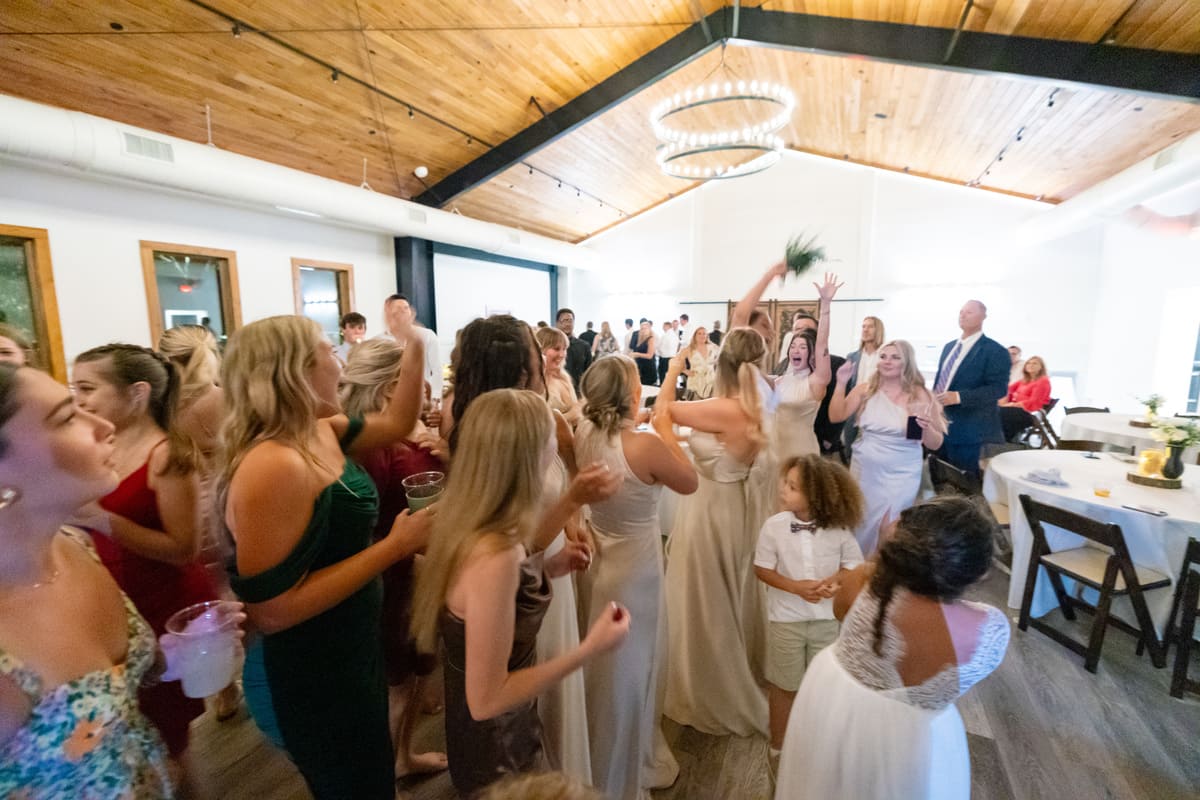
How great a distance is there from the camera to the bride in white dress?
2.94 metres

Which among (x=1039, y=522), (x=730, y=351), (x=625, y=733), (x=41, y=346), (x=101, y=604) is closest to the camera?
(x=101, y=604)

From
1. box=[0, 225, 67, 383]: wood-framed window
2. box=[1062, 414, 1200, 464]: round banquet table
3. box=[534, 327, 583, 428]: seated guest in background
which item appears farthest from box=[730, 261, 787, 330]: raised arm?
box=[0, 225, 67, 383]: wood-framed window

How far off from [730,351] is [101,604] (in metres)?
2.14

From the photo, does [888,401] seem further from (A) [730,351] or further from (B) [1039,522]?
(A) [730,351]

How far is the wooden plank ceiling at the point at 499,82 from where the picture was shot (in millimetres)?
3842

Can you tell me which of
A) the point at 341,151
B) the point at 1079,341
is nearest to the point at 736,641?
the point at 341,151

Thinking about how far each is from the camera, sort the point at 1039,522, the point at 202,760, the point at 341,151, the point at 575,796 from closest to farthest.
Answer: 1. the point at 575,796
2. the point at 202,760
3. the point at 1039,522
4. the point at 341,151

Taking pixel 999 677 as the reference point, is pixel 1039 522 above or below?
above

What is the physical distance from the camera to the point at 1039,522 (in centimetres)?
284

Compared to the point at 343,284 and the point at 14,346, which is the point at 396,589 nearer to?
the point at 14,346

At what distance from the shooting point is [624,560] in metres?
1.74

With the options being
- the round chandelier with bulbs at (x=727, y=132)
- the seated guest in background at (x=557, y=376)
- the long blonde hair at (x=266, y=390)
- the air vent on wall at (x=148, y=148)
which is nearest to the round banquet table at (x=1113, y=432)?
the round chandelier with bulbs at (x=727, y=132)

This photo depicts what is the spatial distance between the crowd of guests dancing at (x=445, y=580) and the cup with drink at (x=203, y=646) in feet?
0.10

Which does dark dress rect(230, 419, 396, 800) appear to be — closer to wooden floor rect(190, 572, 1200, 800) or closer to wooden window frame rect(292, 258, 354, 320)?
wooden floor rect(190, 572, 1200, 800)
